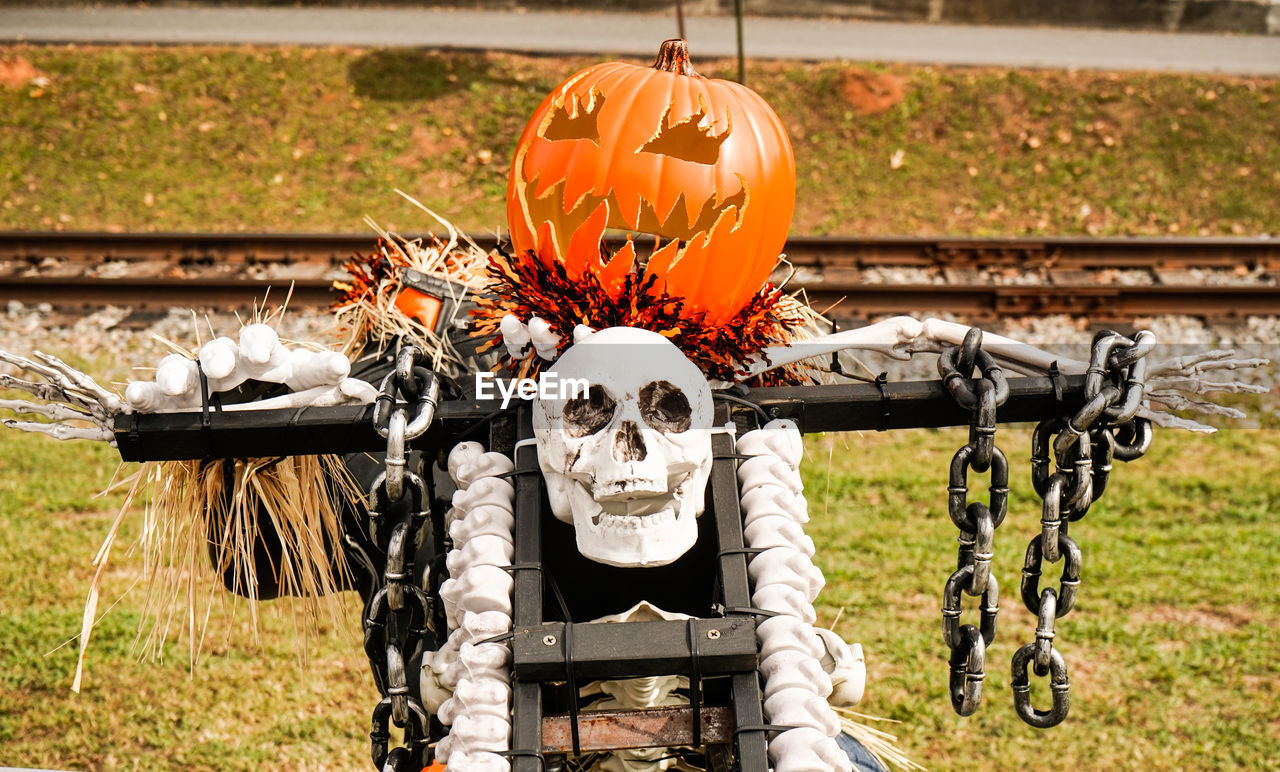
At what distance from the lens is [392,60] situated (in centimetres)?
1261

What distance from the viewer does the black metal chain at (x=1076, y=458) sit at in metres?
2.25

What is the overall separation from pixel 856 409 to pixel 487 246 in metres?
6.38

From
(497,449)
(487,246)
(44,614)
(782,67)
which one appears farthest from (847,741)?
(782,67)

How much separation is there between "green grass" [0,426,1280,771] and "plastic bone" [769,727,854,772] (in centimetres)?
178

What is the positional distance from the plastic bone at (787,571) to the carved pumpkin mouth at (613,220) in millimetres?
698

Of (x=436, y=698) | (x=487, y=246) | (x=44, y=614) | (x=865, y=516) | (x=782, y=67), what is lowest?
A: (x=436, y=698)

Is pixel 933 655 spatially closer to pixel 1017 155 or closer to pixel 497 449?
pixel 497 449

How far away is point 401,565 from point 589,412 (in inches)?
19.2

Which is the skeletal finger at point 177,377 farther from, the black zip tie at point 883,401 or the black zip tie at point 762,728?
the black zip tie at point 883,401

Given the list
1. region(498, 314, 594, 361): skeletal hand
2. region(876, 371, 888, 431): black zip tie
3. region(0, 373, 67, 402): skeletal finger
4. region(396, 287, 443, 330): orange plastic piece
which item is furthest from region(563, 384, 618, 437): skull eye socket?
region(396, 287, 443, 330): orange plastic piece

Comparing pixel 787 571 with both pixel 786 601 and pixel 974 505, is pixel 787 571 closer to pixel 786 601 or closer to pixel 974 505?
pixel 786 601

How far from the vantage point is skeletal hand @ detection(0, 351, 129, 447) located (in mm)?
2146

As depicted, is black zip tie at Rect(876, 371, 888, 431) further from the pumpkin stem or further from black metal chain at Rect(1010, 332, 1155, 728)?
the pumpkin stem

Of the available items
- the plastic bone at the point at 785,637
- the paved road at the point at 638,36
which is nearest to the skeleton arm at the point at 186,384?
the plastic bone at the point at 785,637
